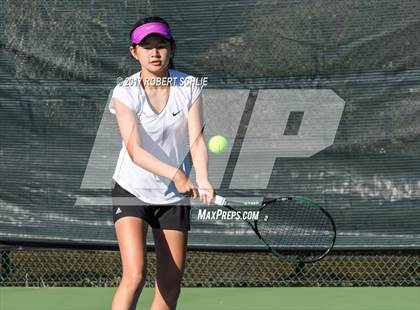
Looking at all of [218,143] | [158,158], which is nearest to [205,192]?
[158,158]

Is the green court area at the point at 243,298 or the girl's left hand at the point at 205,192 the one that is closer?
Result: the girl's left hand at the point at 205,192

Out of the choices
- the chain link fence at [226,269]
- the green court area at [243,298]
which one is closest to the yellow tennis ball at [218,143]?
the chain link fence at [226,269]

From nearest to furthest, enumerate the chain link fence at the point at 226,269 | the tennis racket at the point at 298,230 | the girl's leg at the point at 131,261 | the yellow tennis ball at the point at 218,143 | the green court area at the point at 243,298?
the girl's leg at the point at 131,261
the green court area at the point at 243,298
the tennis racket at the point at 298,230
the yellow tennis ball at the point at 218,143
the chain link fence at the point at 226,269

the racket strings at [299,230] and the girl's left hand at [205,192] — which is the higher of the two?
the racket strings at [299,230]

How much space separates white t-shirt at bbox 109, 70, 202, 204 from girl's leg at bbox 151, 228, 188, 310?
0.47 feet

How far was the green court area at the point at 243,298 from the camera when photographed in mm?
5598

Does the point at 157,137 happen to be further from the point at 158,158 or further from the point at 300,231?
the point at 300,231

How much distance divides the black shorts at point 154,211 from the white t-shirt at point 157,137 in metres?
0.02

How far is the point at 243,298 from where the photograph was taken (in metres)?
5.91

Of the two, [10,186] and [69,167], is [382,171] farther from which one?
[10,186]

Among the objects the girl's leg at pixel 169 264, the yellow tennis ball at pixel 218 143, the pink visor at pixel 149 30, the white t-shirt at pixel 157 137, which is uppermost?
the yellow tennis ball at pixel 218 143

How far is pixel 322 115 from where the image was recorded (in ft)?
20.0

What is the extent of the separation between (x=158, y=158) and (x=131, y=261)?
0.43m

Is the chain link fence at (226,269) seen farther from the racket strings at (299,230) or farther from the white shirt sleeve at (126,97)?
the white shirt sleeve at (126,97)
